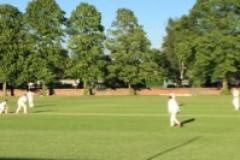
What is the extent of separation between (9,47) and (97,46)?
13.9 meters

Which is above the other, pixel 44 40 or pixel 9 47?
pixel 44 40

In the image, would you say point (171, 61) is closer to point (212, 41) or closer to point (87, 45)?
point (87, 45)

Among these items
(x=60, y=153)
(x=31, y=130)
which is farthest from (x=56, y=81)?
(x=60, y=153)

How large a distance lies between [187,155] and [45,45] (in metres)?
82.2

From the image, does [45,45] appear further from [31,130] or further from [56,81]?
[31,130]

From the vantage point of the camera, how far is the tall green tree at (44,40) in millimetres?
94875

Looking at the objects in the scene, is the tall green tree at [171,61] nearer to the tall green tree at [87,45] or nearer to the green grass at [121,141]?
the tall green tree at [87,45]

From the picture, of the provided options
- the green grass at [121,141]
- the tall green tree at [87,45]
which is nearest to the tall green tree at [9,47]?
the tall green tree at [87,45]

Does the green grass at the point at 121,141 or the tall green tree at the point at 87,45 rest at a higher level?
the tall green tree at the point at 87,45

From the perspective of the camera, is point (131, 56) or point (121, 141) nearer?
point (121, 141)

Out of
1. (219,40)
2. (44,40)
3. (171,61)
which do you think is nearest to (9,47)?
(44,40)

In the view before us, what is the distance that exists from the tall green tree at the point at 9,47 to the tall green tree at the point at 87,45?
27.6ft

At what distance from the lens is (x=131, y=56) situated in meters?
97.6

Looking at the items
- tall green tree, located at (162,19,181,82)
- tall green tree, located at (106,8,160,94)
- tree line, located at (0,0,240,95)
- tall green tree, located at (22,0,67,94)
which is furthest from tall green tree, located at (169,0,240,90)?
tall green tree, located at (22,0,67,94)
